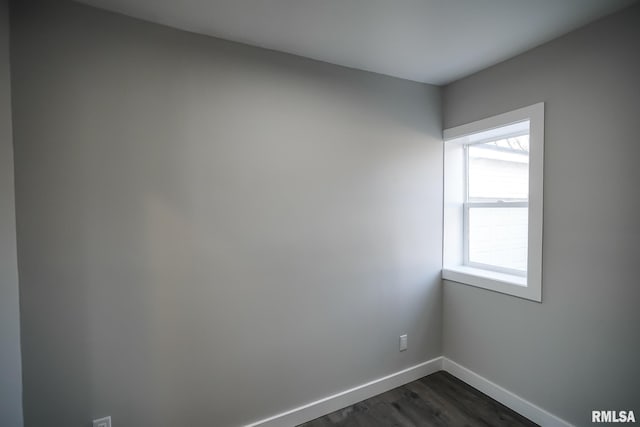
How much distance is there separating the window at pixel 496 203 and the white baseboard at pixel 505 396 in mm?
750

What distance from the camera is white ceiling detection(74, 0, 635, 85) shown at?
4.80ft

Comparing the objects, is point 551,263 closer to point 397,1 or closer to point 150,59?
point 397,1

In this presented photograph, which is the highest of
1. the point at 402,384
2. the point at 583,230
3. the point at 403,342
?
the point at 583,230

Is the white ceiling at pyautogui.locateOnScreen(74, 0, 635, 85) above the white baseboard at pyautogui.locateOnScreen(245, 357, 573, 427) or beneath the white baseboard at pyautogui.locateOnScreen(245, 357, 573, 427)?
above

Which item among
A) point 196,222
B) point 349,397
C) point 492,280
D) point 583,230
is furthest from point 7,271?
point 583,230

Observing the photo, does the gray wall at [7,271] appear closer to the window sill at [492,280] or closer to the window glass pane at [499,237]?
the window sill at [492,280]

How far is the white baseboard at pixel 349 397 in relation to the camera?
193 centimetres

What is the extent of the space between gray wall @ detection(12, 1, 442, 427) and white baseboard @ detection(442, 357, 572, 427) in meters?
0.55

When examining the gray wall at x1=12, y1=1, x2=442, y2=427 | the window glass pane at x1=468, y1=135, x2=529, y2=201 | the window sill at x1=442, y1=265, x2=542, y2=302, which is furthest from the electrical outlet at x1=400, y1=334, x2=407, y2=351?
the window glass pane at x1=468, y1=135, x2=529, y2=201

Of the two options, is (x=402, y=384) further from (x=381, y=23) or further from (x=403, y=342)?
(x=381, y=23)

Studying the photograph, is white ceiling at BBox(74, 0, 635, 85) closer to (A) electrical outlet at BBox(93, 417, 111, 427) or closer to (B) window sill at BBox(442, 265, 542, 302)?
(B) window sill at BBox(442, 265, 542, 302)

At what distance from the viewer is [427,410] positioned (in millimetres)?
2090

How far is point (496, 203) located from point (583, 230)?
0.70 meters

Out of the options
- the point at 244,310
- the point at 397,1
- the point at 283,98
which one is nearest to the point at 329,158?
the point at 283,98
